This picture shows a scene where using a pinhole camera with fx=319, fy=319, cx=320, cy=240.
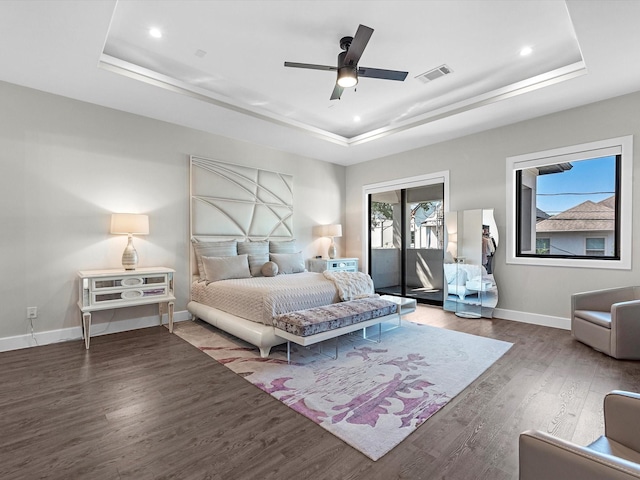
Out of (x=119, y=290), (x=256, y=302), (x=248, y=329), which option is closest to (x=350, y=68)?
(x=256, y=302)

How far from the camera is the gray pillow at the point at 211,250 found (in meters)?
4.69

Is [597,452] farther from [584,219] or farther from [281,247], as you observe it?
[281,247]

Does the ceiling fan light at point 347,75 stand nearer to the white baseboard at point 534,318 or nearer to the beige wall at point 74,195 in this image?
the beige wall at point 74,195

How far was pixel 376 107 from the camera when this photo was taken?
4703 millimetres

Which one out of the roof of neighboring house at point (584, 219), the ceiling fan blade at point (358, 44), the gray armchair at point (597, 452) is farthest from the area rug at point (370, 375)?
the ceiling fan blade at point (358, 44)

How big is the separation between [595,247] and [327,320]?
12.2 ft

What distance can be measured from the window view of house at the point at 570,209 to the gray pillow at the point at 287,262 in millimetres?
3380

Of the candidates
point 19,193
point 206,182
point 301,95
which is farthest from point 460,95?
point 19,193

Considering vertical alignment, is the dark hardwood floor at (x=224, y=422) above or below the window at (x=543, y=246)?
below

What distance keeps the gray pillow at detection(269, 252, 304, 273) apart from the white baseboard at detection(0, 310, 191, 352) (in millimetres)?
1586

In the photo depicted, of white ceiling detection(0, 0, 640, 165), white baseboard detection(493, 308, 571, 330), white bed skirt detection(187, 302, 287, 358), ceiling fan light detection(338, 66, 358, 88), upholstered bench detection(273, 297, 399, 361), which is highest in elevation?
white ceiling detection(0, 0, 640, 165)

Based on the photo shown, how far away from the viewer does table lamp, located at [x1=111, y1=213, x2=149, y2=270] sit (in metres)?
3.87

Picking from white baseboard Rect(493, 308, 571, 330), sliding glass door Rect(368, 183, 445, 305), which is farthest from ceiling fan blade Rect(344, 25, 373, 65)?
white baseboard Rect(493, 308, 571, 330)

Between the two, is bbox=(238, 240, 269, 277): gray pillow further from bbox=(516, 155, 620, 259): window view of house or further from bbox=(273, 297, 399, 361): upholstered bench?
bbox=(516, 155, 620, 259): window view of house
